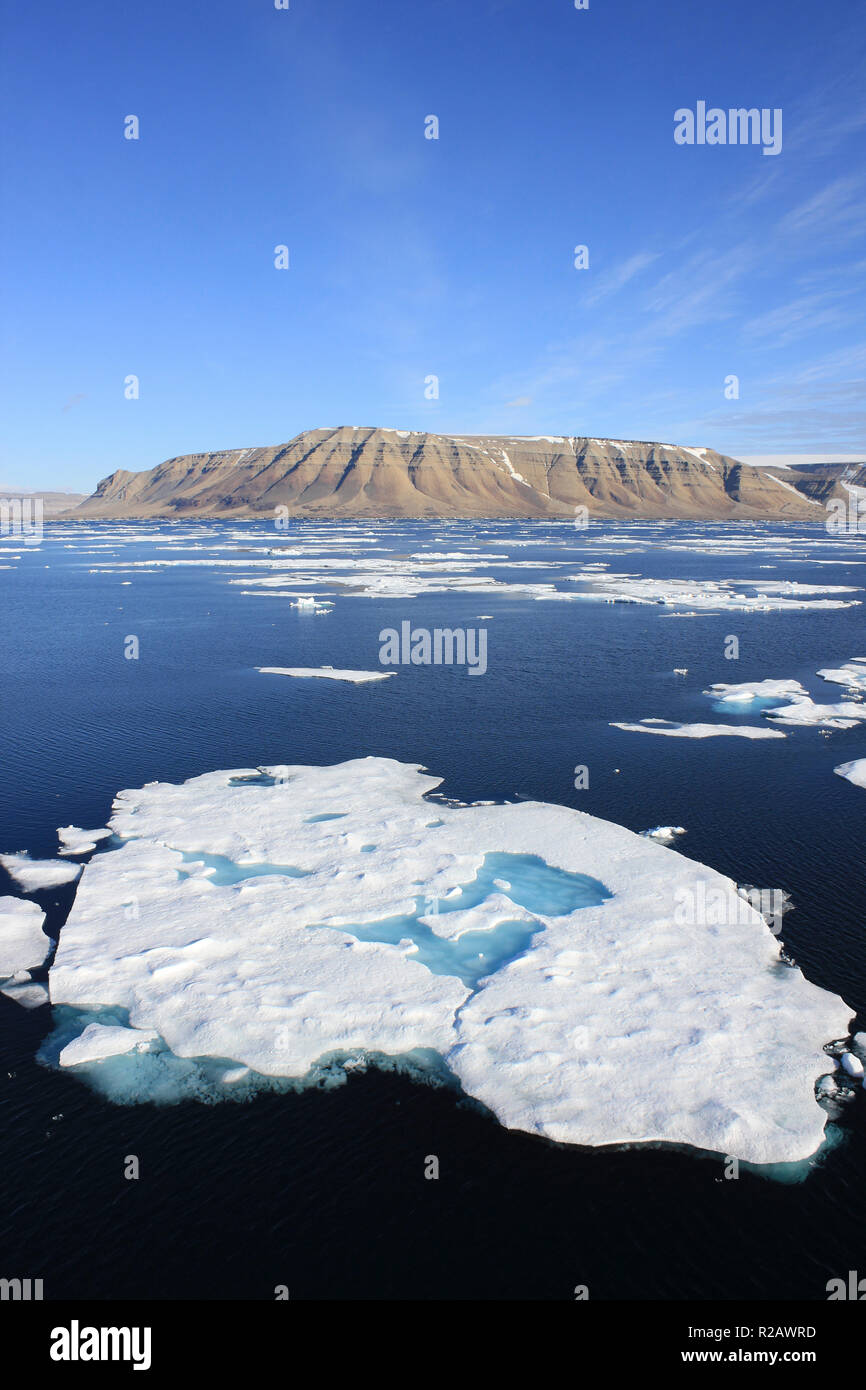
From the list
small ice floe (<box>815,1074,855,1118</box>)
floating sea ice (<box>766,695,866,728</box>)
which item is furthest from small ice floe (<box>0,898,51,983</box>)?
floating sea ice (<box>766,695,866,728</box>)

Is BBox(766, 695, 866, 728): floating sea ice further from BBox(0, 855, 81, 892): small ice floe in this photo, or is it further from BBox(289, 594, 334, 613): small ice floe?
BBox(289, 594, 334, 613): small ice floe

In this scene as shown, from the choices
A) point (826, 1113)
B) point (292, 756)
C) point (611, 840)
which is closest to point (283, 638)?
point (292, 756)

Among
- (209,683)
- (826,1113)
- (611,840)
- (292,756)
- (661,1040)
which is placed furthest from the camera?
(209,683)

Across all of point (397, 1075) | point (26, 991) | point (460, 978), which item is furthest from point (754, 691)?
point (26, 991)

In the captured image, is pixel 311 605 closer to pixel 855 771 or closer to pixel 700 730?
pixel 700 730
